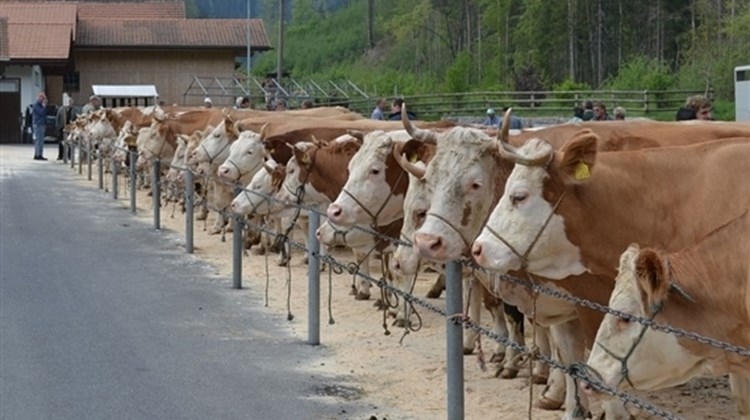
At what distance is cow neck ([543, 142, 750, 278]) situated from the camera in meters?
8.13

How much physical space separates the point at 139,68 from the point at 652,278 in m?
61.0

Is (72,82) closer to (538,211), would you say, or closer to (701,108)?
(701,108)

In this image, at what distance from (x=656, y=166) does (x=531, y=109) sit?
40.0m

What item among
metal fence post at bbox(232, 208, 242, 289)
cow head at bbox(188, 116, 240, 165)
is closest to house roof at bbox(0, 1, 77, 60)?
cow head at bbox(188, 116, 240, 165)

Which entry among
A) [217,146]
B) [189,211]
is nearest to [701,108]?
[189,211]

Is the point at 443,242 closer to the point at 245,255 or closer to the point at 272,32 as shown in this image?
the point at 245,255

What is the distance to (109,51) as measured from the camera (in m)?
65.1

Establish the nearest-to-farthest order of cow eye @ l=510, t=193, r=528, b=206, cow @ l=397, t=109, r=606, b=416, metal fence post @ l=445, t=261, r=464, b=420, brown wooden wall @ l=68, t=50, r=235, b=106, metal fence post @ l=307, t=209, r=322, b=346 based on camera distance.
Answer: metal fence post @ l=445, t=261, r=464, b=420, cow eye @ l=510, t=193, r=528, b=206, cow @ l=397, t=109, r=606, b=416, metal fence post @ l=307, t=209, r=322, b=346, brown wooden wall @ l=68, t=50, r=235, b=106

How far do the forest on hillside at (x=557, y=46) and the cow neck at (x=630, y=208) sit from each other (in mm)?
42815

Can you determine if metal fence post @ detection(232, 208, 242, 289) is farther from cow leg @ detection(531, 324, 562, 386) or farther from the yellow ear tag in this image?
the yellow ear tag

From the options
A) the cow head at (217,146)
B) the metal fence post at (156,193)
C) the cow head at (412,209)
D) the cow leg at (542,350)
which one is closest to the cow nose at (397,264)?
the cow head at (412,209)

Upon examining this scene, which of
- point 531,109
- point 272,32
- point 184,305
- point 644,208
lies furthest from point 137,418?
point 272,32

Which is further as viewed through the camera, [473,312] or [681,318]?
[473,312]

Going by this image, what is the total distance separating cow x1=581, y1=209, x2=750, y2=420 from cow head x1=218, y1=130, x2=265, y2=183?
11507 mm
